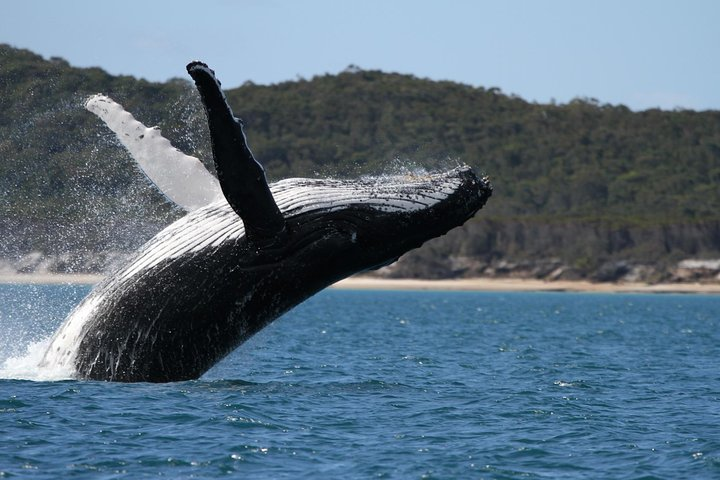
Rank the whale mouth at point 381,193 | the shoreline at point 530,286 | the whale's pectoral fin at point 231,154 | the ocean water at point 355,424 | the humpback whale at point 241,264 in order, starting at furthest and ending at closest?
the shoreline at point 530,286 < the whale mouth at point 381,193 < the humpback whale at point 241,264 < the ocean water at point 355,424 < the whale's pectoral fin at point 231,154

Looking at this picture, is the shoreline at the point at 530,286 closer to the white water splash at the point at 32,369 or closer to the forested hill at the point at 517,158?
the forested hill at the point at 517,158

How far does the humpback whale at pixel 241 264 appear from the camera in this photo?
Answer: 35.8 ft

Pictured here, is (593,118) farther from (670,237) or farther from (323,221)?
(323,221)

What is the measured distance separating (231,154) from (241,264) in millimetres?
1256

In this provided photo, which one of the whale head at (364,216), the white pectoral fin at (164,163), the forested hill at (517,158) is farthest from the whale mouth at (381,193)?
the forested hill at (517,158)

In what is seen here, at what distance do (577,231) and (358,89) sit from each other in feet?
152

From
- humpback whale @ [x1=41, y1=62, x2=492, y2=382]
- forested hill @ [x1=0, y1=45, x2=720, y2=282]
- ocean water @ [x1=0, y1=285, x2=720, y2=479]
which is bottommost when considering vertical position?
ocean water @ [x1=0, y1=285, x2=720, y2=479]

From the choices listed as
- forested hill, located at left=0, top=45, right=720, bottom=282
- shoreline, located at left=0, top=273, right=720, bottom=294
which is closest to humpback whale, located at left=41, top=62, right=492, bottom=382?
forested hill, located at left=0, top=45, right=720, bottom=282

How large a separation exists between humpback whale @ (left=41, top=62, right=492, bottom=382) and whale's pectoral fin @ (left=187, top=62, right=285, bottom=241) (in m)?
0.26

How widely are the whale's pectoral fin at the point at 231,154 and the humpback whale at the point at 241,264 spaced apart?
0.26m

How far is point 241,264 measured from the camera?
10.9 m

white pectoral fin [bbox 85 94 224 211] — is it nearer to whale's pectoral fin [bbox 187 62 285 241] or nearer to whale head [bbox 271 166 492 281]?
whale head [bbox 271 166 492 281]

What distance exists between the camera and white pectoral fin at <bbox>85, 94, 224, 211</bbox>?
11.9 m

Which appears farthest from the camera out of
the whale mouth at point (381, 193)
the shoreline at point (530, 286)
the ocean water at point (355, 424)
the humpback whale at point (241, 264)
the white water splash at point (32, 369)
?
the shoreline at point (530, 286)
